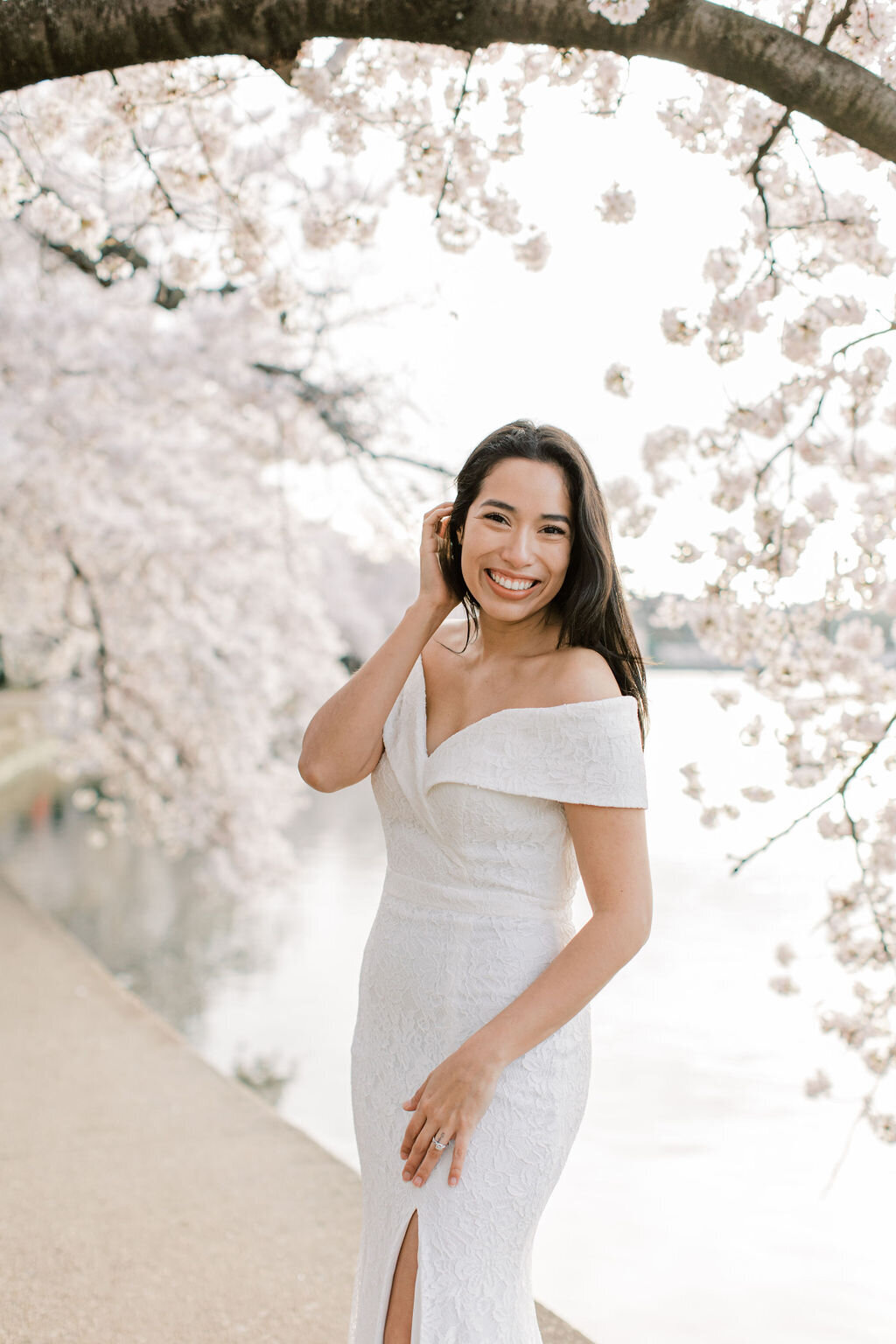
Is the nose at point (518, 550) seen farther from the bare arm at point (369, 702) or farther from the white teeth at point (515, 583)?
the bare arm at point (369, 702)

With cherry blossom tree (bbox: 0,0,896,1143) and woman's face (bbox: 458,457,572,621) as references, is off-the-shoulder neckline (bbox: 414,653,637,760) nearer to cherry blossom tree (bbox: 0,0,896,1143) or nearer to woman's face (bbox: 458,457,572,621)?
woman's face (bbox: 458,457,572,621)

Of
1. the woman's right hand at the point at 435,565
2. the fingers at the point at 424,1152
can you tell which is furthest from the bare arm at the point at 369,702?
the fingers at the point at 424,1152

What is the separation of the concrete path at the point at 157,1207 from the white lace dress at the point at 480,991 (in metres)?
1.23

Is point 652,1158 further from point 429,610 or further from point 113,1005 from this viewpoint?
point 429,610

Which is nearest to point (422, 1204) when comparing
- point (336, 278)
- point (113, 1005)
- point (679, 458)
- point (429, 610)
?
point (429, 610)

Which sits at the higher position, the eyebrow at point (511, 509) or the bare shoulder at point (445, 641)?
the eyebrow at point (511, 509)

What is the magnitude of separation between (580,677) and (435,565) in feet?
0.94

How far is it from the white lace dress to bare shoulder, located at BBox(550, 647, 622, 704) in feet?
0.10

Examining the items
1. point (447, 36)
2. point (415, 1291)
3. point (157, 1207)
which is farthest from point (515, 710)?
point (157, 1207)

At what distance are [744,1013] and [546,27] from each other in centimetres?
681

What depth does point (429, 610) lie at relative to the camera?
173cm

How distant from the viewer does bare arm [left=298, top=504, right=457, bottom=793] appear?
1694 millimetres

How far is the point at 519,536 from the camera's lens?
1655 millimetres

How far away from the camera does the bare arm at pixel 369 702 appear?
169 cm
